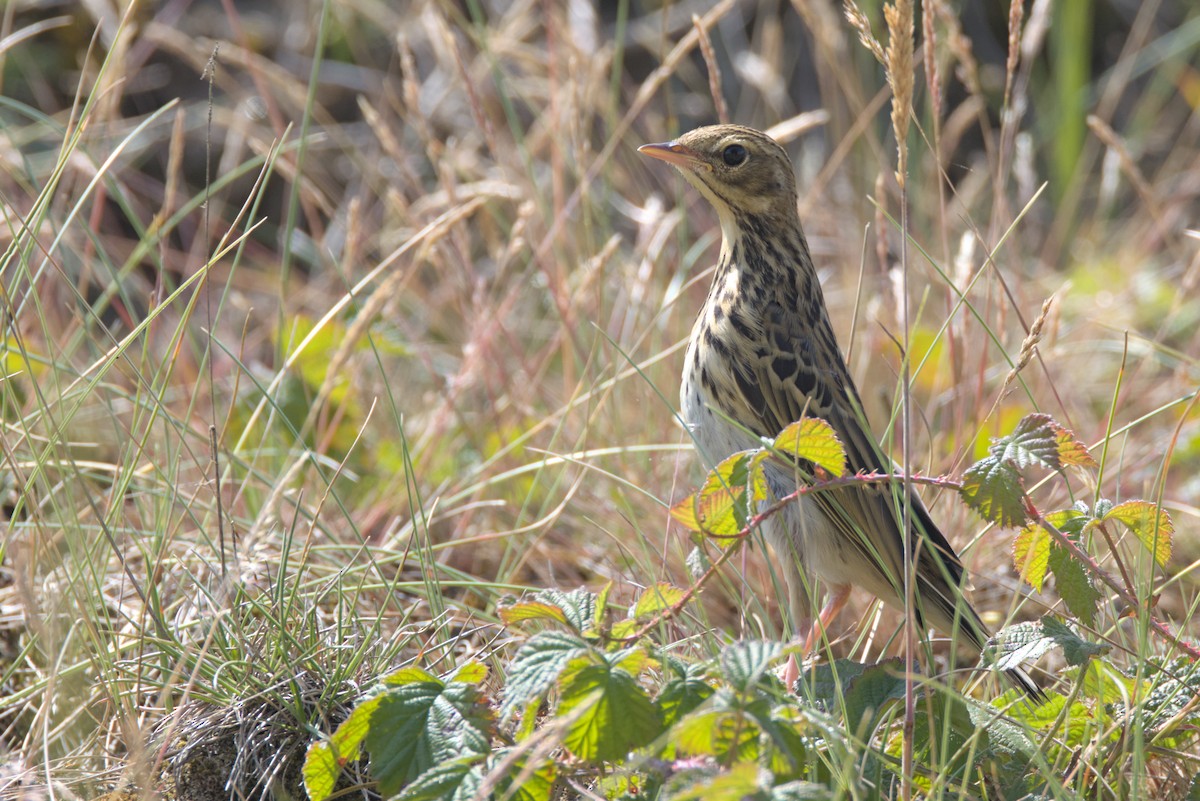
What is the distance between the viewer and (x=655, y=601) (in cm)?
195

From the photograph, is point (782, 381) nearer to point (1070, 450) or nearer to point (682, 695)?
point (1070, 450)

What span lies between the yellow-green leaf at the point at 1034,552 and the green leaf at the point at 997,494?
16 cm

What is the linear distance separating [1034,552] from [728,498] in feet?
1.74

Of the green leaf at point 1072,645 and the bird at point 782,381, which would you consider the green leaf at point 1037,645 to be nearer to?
the green leaf at point 1072,645

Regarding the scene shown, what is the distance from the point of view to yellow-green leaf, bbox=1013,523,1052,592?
6.88 ft

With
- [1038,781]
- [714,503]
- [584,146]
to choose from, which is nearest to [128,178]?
[584,146]

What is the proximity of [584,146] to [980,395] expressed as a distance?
3.85ft

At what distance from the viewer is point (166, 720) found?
213 cm

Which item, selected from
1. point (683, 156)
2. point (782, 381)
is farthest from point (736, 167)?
point (782, 381)

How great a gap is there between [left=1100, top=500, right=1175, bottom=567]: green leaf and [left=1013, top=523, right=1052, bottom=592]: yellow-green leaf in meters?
0.10

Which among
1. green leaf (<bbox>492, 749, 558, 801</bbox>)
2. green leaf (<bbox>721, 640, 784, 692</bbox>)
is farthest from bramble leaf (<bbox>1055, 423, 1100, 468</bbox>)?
green leaf (<bbox>492, 749, 558, 801</bbox>)

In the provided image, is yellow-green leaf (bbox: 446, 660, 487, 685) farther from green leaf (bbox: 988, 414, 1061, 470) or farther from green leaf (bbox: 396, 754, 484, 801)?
green leaf (bbox: 988, 414, 1061, 470)

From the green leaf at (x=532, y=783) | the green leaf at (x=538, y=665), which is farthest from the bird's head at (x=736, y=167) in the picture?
the green leaf at (x=532, y=783)

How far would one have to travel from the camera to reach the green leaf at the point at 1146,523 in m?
2.07
